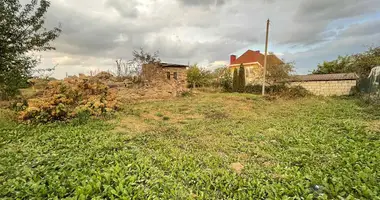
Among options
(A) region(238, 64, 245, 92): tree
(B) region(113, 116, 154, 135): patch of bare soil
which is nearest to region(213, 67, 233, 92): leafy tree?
(A) region(238, 64, 245, 92): tree

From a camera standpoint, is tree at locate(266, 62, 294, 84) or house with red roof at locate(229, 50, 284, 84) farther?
house with red roof at locate(229, 50, 284, 84)

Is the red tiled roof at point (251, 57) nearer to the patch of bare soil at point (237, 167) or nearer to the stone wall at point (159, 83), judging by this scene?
the stone wall at point (159, 83)

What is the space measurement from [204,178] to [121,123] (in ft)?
11.8

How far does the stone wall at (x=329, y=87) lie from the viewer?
14.5 m

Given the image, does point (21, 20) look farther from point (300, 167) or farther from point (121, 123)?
point (300, 167)

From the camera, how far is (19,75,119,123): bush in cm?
545

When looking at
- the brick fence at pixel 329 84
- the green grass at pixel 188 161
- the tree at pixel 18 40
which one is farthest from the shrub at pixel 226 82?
the tree at pixel 18 40

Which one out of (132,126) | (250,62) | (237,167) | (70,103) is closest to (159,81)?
(70,103)

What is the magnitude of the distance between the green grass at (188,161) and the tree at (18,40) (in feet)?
4.30

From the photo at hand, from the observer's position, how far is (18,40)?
5.62 metres

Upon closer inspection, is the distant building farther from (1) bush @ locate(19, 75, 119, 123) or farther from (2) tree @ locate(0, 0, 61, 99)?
(2) tree @ locate(0, 0, 61, 99)

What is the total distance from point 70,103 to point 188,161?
16.4 feet

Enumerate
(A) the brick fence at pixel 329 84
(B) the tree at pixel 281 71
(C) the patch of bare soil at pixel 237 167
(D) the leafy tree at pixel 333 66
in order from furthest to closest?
(D) the leafy tree at pixel 333 66
(B) the tree at pixel 281 71
(A) the brick fence at pixel 329 84
(C) the patch of bare soil at pixel 237 167

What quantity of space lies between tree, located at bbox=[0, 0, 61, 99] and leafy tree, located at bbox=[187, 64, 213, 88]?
15.2 metres
